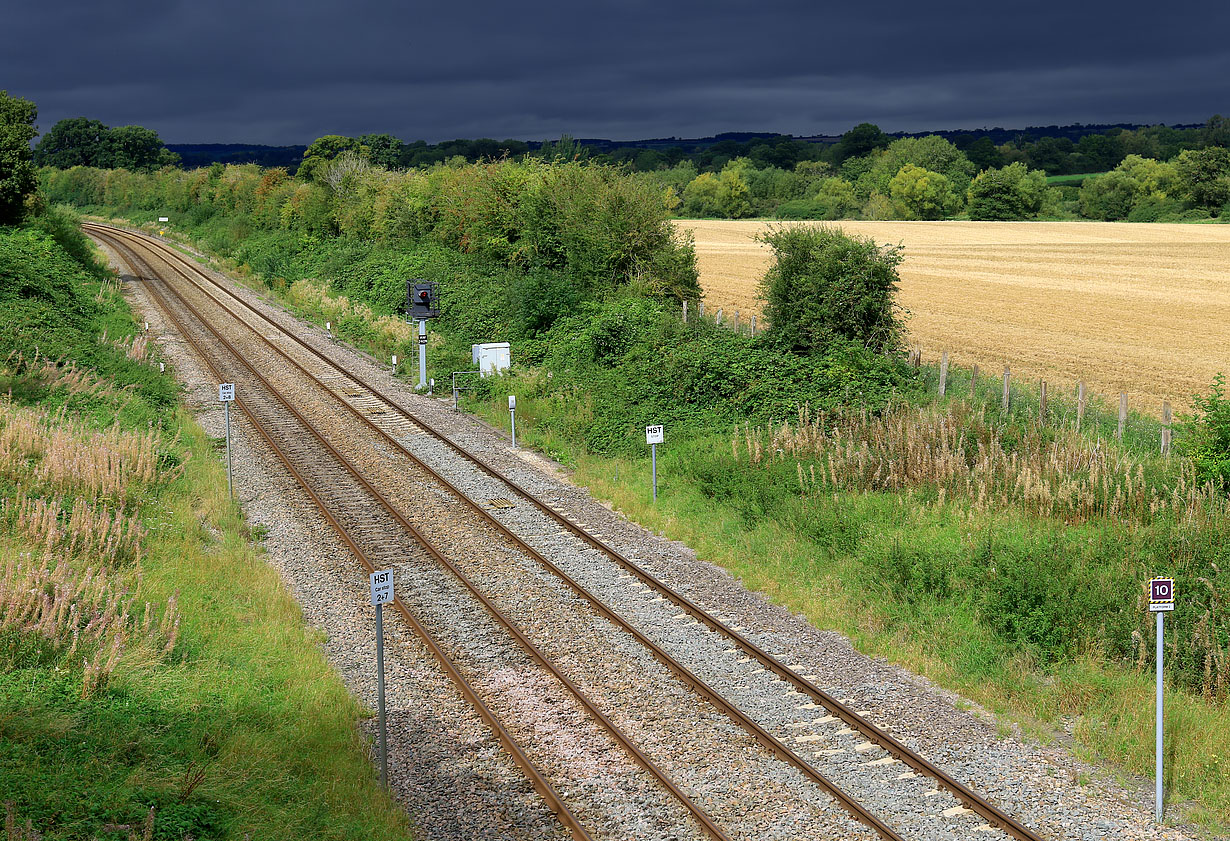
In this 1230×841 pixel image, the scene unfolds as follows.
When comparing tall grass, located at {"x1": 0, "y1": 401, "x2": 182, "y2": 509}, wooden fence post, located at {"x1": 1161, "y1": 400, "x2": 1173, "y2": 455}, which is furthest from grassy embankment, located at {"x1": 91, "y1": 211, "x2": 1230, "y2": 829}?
tall grass, located at {"x1": 0, "y1": 401, "x2": 182, "y2": 509}

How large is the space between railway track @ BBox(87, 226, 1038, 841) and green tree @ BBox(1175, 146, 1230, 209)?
306 feet

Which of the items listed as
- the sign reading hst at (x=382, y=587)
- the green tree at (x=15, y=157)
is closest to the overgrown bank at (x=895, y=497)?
the sign reading hst at (x=382, y=587)

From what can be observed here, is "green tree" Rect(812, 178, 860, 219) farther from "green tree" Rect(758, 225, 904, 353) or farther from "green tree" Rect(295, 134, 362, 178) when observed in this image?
"green tree" Rect(758, 225, 904, 353)

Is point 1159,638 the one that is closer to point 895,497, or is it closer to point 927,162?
point 895,497

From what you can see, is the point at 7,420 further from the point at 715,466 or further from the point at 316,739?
the point at 715,466

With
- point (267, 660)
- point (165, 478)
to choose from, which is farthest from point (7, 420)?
point (267, 660)

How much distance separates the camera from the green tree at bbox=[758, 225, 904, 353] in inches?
888

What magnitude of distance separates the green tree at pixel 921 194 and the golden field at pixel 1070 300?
28225 millimetres

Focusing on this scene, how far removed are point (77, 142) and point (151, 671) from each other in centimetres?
15307

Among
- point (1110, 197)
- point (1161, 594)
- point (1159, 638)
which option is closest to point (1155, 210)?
point (1110, 197)

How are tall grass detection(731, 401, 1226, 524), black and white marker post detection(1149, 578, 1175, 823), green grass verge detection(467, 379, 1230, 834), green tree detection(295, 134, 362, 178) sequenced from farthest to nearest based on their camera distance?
green tree detection(295, 134, 362, 178), tall grass detection(731, 401, 1226, 524), green grass verge detection(467, 379, 1230, 834), black and white marker post detection(1149, 578, 1175, 823)

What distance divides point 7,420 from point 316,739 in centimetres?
1072

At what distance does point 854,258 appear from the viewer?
22.8m

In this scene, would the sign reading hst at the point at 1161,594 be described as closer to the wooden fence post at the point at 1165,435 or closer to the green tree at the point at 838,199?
the wooden fence post at the point at 1165,435
